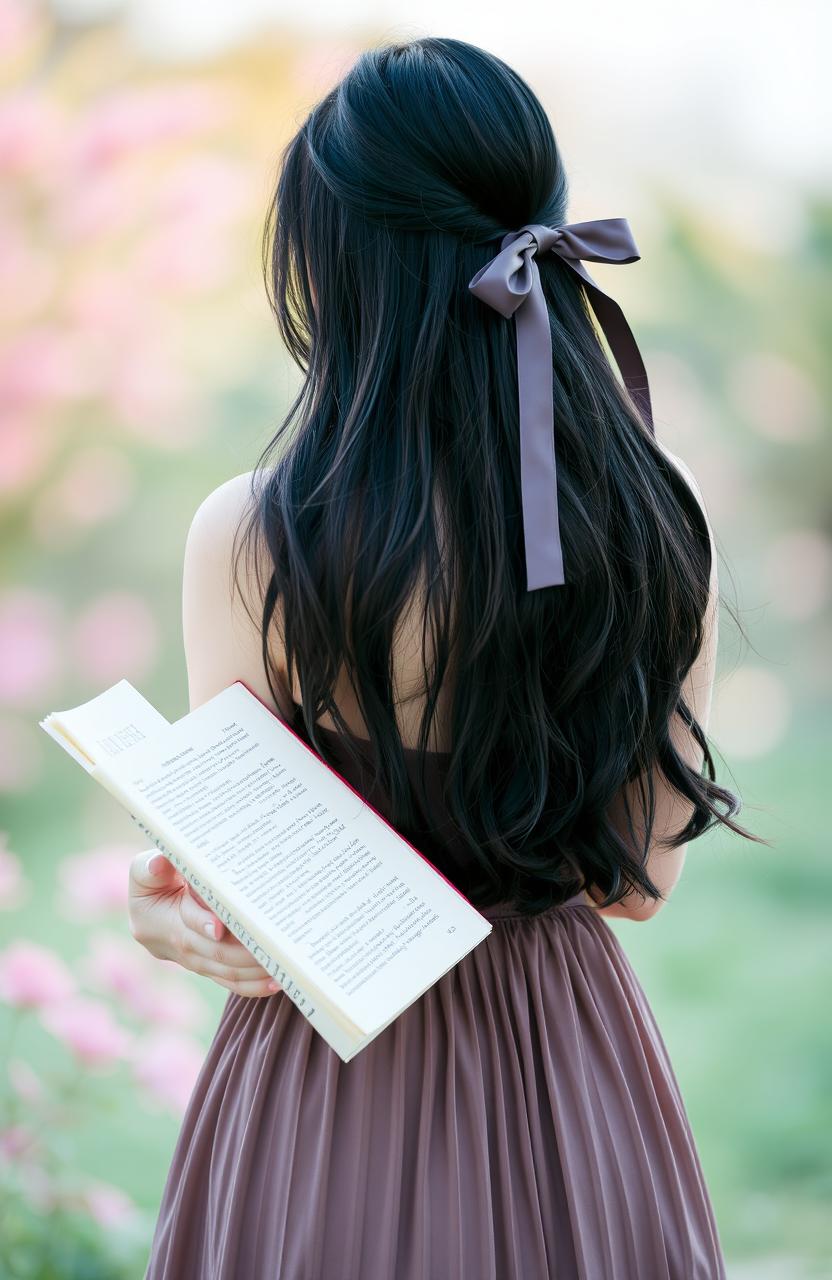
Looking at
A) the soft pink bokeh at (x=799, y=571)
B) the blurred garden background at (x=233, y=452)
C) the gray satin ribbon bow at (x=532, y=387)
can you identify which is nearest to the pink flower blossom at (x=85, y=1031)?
the blurred garden background at (x=233, y=452)

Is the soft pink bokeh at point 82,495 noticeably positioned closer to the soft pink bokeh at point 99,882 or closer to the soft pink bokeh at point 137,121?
the soft pink bokeh at point 137,121

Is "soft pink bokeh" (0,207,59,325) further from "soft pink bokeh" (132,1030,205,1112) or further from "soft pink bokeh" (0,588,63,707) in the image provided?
"soft pink bokeh" (132,1030,205,1112)

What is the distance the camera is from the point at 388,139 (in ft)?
2.56

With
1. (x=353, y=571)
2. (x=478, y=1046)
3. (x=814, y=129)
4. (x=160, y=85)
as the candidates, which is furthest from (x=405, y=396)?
(x=814, y=129)

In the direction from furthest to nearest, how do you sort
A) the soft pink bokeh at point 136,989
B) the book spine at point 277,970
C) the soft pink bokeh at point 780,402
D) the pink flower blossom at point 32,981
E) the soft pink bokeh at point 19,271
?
the soft pink bokeh at point 780,402
the soft pink bokeh at point 19,271
the soft pink bokeh at point 136,989
the pink flower blossom at point 32,981
the book spine at point 277,970

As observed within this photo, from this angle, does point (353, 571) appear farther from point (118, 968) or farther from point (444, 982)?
point (118, 968)

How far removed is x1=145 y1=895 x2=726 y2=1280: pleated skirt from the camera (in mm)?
823

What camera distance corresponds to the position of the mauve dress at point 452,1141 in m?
0.82

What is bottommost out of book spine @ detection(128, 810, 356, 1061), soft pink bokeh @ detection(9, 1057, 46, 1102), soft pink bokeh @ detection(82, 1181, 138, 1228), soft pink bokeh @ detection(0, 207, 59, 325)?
soft pink bokeh @ detection(82, 1181, 138, 1228)

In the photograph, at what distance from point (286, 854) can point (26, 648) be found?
2.16 meters

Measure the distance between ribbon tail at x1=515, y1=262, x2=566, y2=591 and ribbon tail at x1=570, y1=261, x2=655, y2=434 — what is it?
0.13 meters

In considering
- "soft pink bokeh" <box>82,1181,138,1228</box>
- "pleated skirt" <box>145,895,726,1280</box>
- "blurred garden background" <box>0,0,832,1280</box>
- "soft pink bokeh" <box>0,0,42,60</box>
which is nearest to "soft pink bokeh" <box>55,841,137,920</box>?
"blurred garden background" <box>0,0,832,1280</box>

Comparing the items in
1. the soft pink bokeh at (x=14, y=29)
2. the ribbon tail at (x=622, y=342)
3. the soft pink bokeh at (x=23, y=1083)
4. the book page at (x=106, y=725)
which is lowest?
the soft pink bokeh at (x=23, y=1083)

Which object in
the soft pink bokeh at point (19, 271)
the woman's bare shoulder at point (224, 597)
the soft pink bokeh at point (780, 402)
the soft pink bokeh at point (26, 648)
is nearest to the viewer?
the woman's bare shoulder at point (224, 597)
